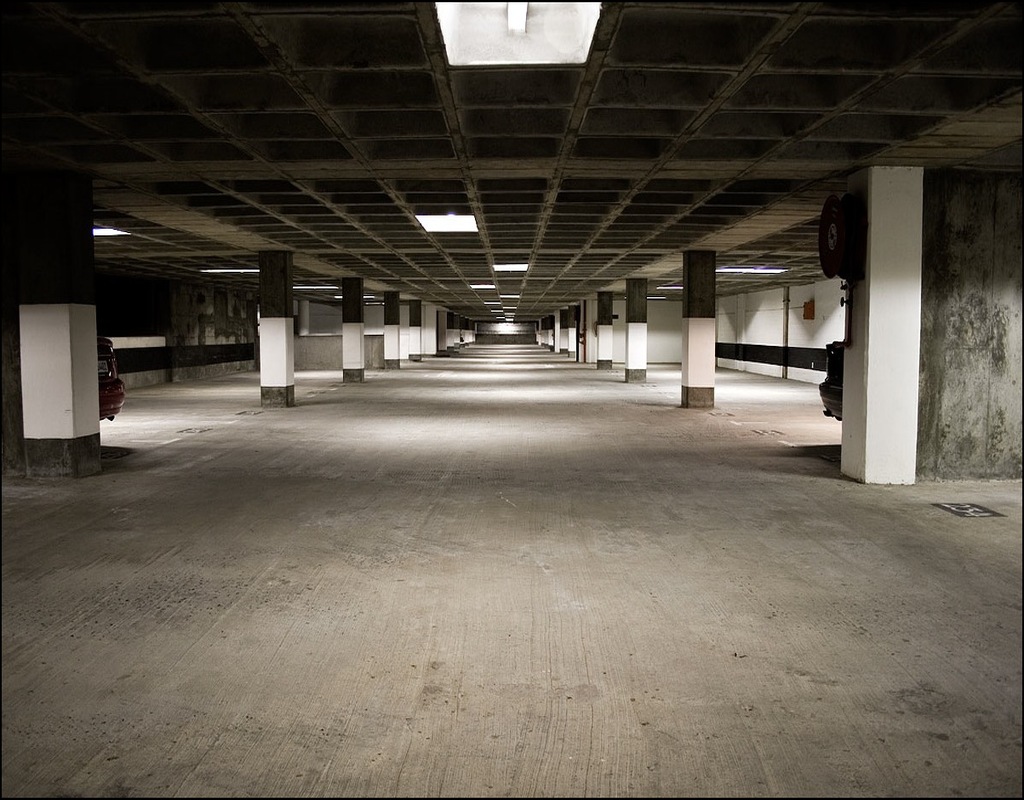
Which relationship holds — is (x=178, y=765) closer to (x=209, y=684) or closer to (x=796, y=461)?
(x=209, y=684)

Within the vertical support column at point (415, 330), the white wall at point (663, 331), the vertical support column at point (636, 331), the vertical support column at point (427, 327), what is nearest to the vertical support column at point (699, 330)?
the vertical support column at point (636, 331)

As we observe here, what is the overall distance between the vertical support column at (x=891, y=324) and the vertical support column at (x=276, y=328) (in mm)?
12579

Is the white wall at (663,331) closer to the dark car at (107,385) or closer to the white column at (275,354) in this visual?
the white column at (275,354)

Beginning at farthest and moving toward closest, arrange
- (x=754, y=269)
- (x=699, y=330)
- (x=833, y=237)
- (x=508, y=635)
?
(x=754, y=269) → (x=699, y=330) → (x=833, y=237) → (x=508, y=635)

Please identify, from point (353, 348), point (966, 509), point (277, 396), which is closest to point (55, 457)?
point (277, 396)

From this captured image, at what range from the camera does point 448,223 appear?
13.6m

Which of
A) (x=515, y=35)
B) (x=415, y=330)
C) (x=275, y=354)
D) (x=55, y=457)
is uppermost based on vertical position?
(x=515, y=35)

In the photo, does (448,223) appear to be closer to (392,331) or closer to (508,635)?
(508,635)

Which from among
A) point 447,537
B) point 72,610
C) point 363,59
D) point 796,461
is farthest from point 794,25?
point 796,461

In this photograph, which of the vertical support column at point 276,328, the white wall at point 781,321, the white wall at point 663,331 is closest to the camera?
the vertical support column at point 276,328

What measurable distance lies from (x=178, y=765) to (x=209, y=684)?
2.43 feet

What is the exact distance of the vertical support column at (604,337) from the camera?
3372 cm

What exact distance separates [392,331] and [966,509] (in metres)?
28.1

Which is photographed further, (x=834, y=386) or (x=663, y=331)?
(x=663, y=331)
